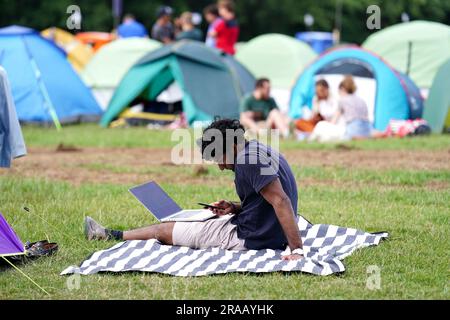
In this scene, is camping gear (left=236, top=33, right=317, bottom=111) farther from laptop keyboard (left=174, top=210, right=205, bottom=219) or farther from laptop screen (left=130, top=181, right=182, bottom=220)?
laptop keyboard (left=174, top=210, right=205, bottom=219)

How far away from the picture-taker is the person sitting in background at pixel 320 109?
44.9 feet

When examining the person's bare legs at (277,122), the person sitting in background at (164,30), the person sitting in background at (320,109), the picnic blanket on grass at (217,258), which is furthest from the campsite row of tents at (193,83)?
the picnic blanket on grass at (217,258)

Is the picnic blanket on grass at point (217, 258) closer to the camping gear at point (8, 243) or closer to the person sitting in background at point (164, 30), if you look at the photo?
the camping gear at point (8, 243)

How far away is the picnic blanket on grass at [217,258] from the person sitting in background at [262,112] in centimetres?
718

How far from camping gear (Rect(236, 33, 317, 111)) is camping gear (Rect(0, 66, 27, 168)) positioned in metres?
12.6

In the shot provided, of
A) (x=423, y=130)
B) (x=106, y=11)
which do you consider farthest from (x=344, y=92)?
(x=106, y=11)

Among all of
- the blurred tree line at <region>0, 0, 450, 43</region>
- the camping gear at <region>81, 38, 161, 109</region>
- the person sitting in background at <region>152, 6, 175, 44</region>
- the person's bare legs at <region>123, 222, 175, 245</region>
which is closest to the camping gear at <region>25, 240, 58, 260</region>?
the person's bare legs at <region>123, 222, 175, 245</region>

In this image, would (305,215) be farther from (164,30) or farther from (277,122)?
(164,30)

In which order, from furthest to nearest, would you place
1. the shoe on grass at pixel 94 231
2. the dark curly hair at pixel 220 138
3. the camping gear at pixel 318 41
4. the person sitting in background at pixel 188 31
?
the camping gear at pixel 318 41 < the person sitting in background at pixel 188 31 < the shoe on grass at pixel 94 231 < the dark curly hair at pixel 220 138

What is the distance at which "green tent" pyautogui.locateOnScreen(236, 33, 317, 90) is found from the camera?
19.3 meters

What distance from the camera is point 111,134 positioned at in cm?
1460

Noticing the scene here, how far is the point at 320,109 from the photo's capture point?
1387cm

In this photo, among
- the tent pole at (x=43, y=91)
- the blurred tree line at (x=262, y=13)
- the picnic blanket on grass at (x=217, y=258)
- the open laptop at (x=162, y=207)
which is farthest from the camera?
the blurred tree line at (x=262, y=13)
